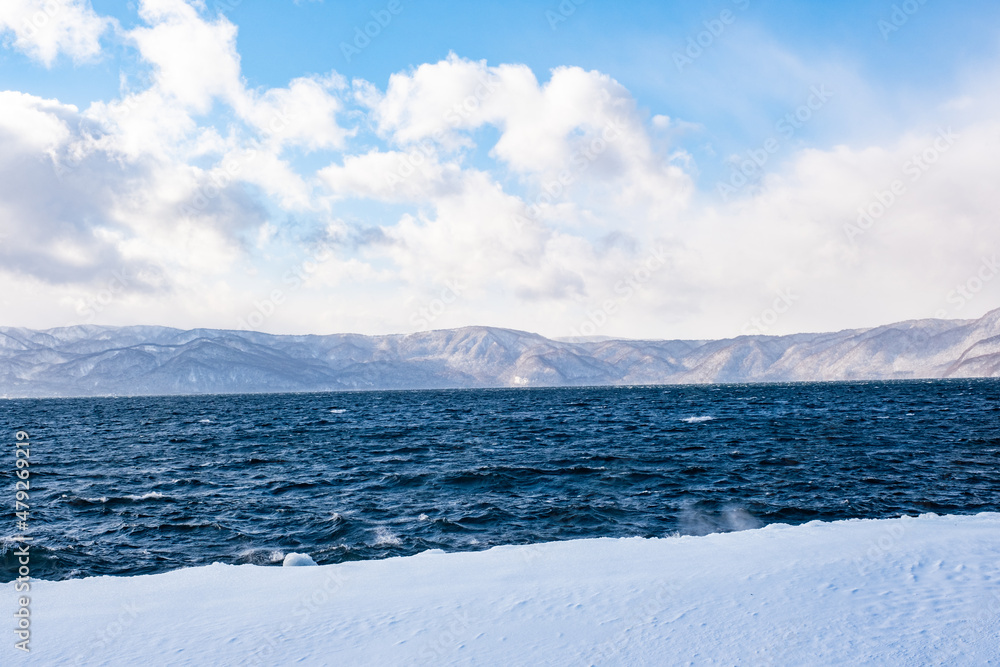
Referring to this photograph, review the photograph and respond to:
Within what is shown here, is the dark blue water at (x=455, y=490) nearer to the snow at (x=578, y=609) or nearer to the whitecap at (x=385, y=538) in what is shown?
the whitecap at (x=385, y=538)

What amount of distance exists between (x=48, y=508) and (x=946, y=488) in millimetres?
31390

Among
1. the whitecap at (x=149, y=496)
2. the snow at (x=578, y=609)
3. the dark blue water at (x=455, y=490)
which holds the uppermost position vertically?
the snow at (x=578, y=609)

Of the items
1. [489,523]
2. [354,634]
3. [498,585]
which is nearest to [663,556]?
[498,585]

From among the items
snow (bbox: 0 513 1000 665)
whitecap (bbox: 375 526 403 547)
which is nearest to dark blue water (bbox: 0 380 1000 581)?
whitecap (bbox: 375 526 403 547)

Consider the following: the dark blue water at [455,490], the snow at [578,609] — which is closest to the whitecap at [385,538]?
the dark blue water at [455,490]

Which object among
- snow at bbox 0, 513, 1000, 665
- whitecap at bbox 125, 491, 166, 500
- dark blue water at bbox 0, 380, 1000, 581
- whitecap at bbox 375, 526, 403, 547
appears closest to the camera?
snow at bbox 0, 513, 1000, 665

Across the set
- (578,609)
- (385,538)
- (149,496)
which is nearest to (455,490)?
(385,538)

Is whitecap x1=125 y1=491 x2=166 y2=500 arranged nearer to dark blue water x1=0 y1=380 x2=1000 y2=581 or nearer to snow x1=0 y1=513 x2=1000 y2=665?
dark blue water x1=0 y1=380 x2=1000 y2=581

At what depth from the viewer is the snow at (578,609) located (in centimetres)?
570

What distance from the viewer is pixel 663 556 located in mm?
9383

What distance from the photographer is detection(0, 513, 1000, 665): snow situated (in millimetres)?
5699

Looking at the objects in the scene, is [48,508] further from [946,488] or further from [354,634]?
[946,488]

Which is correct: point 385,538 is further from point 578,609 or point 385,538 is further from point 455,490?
point 578,609

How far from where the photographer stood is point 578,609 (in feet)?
22.5
